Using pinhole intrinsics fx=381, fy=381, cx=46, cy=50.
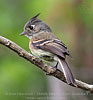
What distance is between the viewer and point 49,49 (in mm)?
6086

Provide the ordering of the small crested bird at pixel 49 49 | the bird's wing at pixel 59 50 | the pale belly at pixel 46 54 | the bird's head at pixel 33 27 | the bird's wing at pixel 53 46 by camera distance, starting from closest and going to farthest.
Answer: the bird's wing at pixel 59 50, the small crested bird at pixel 49 49, the bird's wing at pixel 53 46, the pale belly at pixel 46 54, the bird's head at pixel 33 27

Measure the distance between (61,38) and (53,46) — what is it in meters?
2.77

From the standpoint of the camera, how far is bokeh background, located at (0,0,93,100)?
782 centimetres

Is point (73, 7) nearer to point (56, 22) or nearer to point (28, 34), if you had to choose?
point (56, 22)

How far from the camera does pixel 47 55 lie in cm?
615

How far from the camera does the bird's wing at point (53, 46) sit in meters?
5.94

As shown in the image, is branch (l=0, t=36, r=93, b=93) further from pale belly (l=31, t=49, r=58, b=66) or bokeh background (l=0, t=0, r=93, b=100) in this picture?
bokeh background (l=0, t=0, r=93, b=100)

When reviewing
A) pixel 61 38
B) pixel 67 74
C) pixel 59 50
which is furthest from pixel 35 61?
pixel 61 38

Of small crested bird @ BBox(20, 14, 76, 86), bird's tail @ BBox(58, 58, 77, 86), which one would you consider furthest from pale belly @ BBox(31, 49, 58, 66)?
bird's tail @ BBox(58, 58, 77, 86)

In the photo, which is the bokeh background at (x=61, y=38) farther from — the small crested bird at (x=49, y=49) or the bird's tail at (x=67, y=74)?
the bird's tail at (x=67, y=74)

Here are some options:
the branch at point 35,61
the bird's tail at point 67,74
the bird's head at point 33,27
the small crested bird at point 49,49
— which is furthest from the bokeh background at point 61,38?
the branch at point 35,61

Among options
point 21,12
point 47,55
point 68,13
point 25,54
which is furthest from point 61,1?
point 25,54

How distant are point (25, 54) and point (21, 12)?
3.92 meters

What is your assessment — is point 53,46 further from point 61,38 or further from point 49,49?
point 61,38
